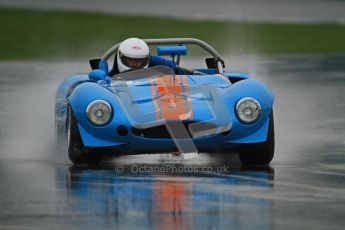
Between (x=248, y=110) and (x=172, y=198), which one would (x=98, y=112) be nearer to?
(x=248, y=110)

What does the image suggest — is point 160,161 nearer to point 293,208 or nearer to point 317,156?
point 317,156

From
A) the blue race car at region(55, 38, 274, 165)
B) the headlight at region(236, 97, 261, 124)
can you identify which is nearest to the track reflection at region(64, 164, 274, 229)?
the blue race car at region(55, 38, 274, 165)

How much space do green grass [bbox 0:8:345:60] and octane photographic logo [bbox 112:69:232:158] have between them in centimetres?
1286

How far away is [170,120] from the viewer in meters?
11.3

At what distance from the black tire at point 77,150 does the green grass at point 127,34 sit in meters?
12.9

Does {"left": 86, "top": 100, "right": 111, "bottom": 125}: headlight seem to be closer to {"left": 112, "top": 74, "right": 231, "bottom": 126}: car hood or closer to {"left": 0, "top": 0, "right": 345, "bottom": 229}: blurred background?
{"left": 112, "top": 74, "right": 231, "bottom": 126}: car hood

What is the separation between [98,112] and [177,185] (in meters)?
1.35

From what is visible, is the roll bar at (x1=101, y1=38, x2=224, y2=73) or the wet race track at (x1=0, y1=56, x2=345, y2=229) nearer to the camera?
the wet race track at (x1=0, y1=56, x2=345, y2=229)

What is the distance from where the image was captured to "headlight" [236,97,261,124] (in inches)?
457

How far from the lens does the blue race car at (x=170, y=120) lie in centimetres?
1133

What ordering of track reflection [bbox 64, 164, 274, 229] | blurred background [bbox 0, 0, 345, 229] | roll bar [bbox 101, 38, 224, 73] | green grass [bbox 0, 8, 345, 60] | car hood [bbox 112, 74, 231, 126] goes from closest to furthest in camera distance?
1. track reflection [bbox 64, 164, 274, 229]
2. blurred background [bbox 0, 0, 345, 229]
3. car hood [bbox 112, 74, 231, 126]
4. roll bar [bbox 101, 38, 224, 73]
5. green grass [bbox 0, 8, 345, 60]

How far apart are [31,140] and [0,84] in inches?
257

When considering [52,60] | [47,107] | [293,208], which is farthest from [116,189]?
[52,60]

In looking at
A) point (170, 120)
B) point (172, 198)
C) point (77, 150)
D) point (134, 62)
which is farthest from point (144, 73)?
point (172, 198)
